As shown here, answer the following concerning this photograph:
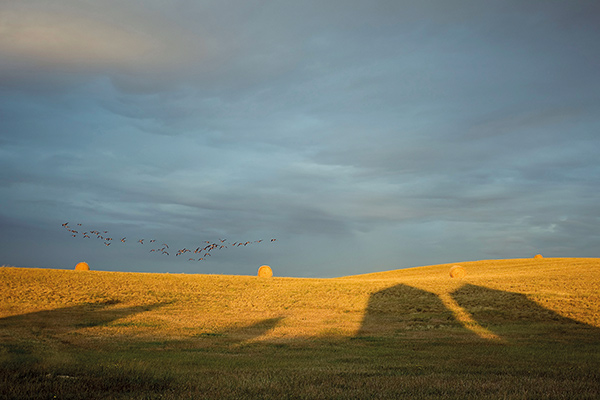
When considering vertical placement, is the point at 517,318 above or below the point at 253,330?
above

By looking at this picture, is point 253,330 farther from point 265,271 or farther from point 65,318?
point 265,271

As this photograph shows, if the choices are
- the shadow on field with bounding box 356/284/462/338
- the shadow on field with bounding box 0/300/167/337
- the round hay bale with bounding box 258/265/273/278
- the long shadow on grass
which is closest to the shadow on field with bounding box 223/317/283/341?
the shadow on field with bounding box 356/284/462/338

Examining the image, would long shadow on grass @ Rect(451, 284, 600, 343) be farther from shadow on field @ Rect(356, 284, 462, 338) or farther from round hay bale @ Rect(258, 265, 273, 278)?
round hay bale @ Rect(258, 265, 273, 278)

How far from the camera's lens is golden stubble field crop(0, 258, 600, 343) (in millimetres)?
25828

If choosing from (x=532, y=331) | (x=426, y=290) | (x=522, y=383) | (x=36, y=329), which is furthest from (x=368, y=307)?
(x=522, y=383)

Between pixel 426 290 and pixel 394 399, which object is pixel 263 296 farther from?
pixel 394 399

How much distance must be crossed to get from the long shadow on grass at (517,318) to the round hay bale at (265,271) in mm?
27713

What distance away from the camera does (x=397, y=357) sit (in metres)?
16.7

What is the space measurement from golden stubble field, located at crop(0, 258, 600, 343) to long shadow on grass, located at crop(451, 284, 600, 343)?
0.49 feet

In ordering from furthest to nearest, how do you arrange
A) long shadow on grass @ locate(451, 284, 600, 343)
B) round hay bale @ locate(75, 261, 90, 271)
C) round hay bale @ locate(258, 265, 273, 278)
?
round hay bale @ locate(258, 265, 273, 278)
round hay bale @ locate(75, 261, 90, 271)
long shadow on grass @ locate(451, 284, 600, 343)

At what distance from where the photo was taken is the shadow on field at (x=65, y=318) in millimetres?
24164

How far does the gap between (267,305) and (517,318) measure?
2029 centimetres

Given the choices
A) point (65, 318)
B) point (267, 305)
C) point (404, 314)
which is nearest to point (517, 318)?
point (404, 314)

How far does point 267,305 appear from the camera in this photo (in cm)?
3897
